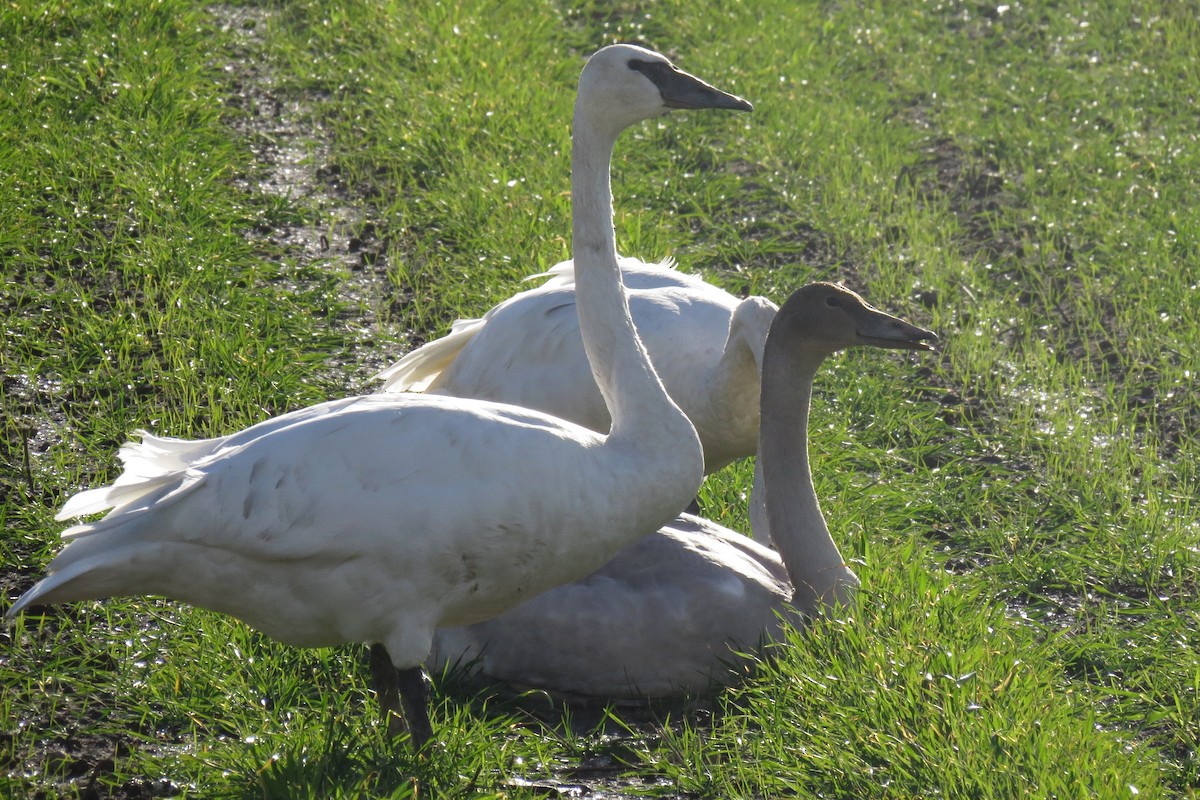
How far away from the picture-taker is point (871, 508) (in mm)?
5207

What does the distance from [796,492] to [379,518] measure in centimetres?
152

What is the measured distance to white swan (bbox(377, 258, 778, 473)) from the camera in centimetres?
491

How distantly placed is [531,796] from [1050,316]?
4020 millimetres

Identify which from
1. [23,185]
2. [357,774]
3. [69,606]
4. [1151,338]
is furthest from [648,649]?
[23,185]

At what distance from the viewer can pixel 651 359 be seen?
5.09 metres

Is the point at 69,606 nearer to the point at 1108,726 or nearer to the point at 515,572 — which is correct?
the point at 515,572

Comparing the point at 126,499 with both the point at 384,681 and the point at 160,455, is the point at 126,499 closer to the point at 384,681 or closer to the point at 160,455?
the point at 160,455

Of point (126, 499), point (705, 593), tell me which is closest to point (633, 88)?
point (705, 593)

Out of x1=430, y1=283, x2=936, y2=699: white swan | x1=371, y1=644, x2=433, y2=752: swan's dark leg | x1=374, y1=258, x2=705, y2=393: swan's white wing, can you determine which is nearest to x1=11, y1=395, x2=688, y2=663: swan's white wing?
x1=371, y1=644, x2=433, y2=752: swan's dark leg

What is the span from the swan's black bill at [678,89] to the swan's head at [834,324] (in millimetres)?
750

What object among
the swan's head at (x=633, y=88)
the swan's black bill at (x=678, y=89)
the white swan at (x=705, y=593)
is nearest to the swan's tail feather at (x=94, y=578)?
the white swan at (x=705, y=593)

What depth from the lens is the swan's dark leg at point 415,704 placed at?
11.6 ft

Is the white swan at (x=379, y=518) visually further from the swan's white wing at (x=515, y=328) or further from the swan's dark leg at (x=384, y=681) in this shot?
the swan's white wing at (x=515, y=328)

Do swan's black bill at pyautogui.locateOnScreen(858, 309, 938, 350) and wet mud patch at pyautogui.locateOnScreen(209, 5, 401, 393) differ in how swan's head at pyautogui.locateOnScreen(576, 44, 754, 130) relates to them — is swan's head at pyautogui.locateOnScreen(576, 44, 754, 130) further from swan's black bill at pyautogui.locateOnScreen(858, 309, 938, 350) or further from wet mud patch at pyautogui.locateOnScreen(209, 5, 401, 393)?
wet mud patch at pyautogui.locateOnScreen(209, 5, 401, 393)
